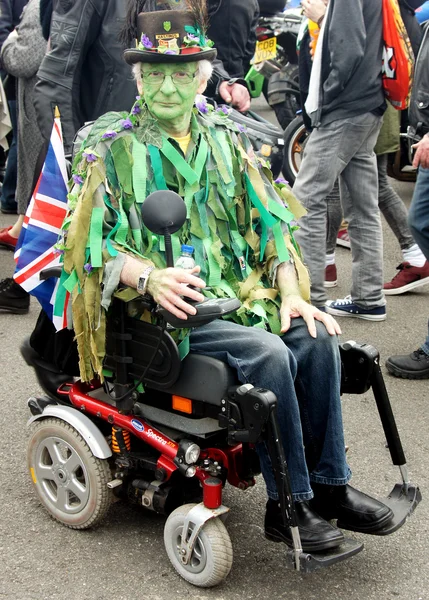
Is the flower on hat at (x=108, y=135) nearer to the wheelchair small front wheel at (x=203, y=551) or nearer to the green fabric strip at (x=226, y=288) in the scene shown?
the green fabric strip at (x=226, y=288)

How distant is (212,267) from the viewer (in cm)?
308

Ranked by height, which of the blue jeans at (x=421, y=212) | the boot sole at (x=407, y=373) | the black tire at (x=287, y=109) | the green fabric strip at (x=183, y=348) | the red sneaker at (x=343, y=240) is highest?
the green fabric strip at (x=183, y=348)

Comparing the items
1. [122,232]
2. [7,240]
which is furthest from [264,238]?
[7,240]

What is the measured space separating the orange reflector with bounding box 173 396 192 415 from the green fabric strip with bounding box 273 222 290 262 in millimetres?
675

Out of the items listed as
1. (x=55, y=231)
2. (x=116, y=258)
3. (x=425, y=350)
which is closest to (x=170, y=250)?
(x=116, y=258)

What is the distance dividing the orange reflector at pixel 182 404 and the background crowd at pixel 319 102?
1809 mm

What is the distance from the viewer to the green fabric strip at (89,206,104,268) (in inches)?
111

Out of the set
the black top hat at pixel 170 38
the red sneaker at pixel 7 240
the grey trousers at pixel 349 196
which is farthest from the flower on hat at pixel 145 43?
the red sneaker at pixel 7 240

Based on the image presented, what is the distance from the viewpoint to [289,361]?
277 centimetres

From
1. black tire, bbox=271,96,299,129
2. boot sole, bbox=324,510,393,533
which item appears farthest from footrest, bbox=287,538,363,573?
black tire, bbox=271,96,299,129

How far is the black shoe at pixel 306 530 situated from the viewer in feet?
8.91

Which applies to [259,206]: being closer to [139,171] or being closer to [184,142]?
[184,142]

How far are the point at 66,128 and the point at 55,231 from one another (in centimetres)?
135

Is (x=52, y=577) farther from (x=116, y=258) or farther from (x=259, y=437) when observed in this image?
(x=116, y=258)
